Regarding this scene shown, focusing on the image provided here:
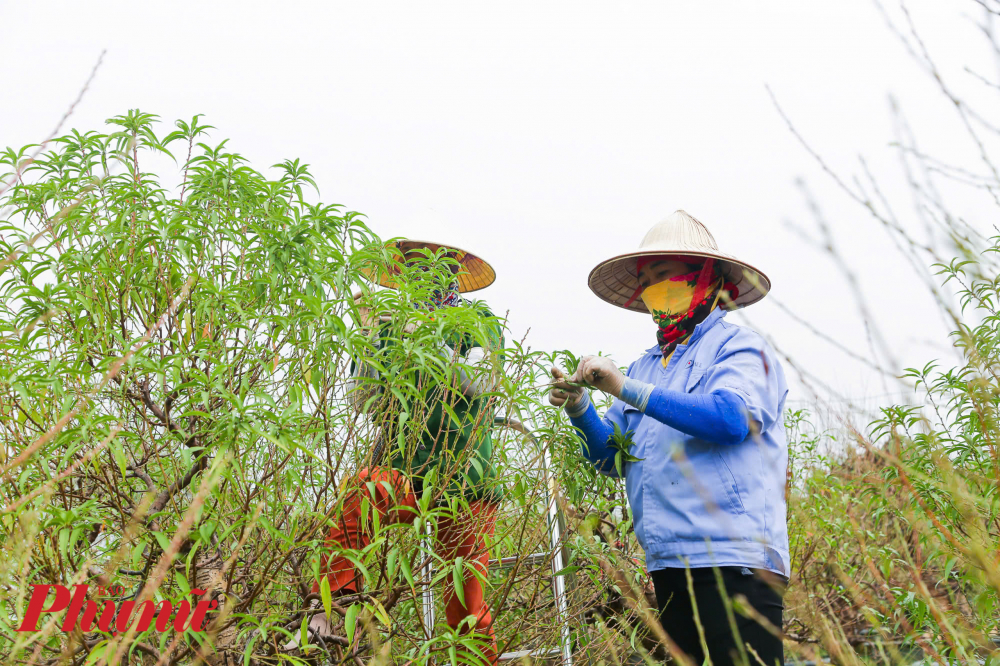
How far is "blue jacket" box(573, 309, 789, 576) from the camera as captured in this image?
190cm

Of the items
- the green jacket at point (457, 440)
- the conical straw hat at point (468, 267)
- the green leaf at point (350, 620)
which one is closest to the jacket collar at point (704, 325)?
the green jacket at point (457, 440)

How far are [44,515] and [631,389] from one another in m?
1.47

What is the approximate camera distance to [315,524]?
1753 millimetres

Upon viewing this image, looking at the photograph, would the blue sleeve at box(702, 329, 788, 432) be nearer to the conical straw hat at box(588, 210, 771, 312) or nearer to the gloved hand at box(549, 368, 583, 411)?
the conical straw hat at box(588, 210, 771, 312)

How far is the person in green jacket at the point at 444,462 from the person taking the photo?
1.82 m

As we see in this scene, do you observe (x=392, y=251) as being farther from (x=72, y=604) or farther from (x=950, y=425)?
(x=950, y=425)

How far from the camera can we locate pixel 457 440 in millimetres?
1891

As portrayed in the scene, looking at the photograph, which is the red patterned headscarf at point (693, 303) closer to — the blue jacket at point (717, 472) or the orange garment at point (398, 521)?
the blue jacket at point (717, 472)

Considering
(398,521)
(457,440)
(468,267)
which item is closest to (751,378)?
(457,440)

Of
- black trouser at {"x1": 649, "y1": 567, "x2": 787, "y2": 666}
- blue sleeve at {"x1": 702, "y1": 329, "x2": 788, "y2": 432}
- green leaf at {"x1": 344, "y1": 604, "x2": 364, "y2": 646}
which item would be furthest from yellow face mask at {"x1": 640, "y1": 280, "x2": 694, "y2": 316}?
green leaf at {"x1": 344, "y1": 604, "x2": 364, "y2": 646}

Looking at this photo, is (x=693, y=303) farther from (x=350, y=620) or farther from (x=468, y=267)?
(x=350, y=620)

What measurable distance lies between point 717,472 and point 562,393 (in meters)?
0.52

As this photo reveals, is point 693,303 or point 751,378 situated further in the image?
point 693,303

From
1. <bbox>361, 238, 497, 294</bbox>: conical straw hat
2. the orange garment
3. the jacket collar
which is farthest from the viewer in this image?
<bbox>361, 238, 497, 294</bbox>: conical straw hat
